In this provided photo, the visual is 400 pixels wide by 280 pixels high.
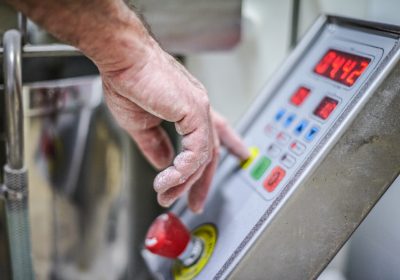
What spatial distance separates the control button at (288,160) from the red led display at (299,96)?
0.27ft

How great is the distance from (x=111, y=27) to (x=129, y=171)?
63 cm

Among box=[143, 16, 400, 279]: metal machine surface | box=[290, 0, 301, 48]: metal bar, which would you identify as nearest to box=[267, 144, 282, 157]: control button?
box=[143, 16, 400, 279]: metal machine surface

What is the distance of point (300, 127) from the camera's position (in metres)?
0.53

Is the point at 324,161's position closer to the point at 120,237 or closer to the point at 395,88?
the point at 395,88

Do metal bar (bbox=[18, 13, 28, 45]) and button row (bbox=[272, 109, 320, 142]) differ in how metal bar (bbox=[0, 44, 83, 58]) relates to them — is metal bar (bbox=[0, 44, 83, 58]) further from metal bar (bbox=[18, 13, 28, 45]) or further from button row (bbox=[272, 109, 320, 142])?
button row (bbox=[272, 109, 320, 142])

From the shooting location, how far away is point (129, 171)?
3.29ft

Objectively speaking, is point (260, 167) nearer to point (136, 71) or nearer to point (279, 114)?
→ point (279, 114)

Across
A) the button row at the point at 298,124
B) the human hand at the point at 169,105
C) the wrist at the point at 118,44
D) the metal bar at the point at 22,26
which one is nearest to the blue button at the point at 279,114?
the button row at the point at 298,124

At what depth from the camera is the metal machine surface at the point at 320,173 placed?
435 mm

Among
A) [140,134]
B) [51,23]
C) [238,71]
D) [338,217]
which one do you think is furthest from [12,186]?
[238,71]

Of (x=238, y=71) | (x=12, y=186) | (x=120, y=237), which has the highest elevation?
(x=238, y=71)

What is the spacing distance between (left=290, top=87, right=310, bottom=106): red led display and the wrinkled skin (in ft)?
0.49

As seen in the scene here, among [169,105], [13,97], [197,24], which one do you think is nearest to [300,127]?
[169,105]

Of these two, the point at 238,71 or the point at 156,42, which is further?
the point at 238,71
